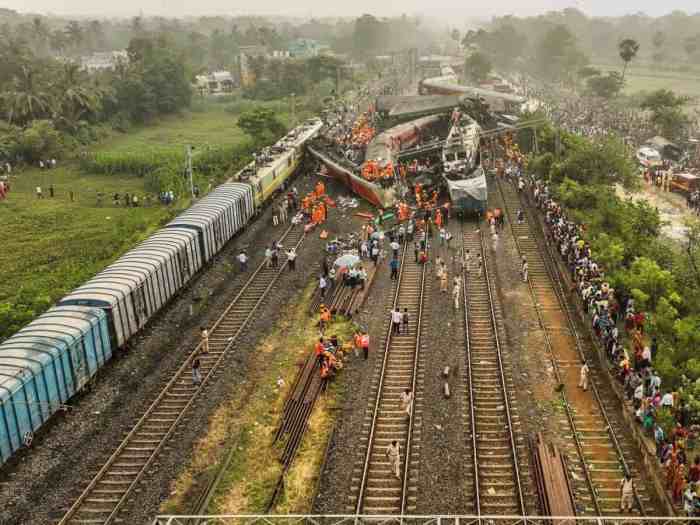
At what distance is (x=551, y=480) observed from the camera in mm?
16406

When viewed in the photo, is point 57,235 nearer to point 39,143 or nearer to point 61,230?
point 61,230

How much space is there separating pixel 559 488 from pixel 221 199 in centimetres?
2343

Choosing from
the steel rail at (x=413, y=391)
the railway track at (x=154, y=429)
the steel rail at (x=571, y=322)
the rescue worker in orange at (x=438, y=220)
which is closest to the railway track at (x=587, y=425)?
the steel rail at (x=571, y=322)

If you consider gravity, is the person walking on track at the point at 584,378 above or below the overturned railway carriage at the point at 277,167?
below

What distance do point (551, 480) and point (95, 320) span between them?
46.1 ft

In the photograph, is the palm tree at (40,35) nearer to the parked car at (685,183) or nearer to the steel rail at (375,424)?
the parked car at (685,183)

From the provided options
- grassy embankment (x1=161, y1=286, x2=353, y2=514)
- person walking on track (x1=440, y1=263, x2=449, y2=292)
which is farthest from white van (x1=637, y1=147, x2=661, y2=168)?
grassy embankment (x1=161, y1=286, x2=353, y2=514)

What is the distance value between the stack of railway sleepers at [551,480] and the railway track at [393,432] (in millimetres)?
3005

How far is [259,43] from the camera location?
16888 cm

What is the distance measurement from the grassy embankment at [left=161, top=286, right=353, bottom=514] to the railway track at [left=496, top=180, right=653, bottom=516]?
661cm

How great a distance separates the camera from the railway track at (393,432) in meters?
16.2

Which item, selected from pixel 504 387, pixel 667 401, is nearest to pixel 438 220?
pixel 504 387

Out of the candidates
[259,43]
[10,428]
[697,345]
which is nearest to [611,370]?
[697,345]

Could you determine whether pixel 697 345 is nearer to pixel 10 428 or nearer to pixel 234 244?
pixel 10 428
